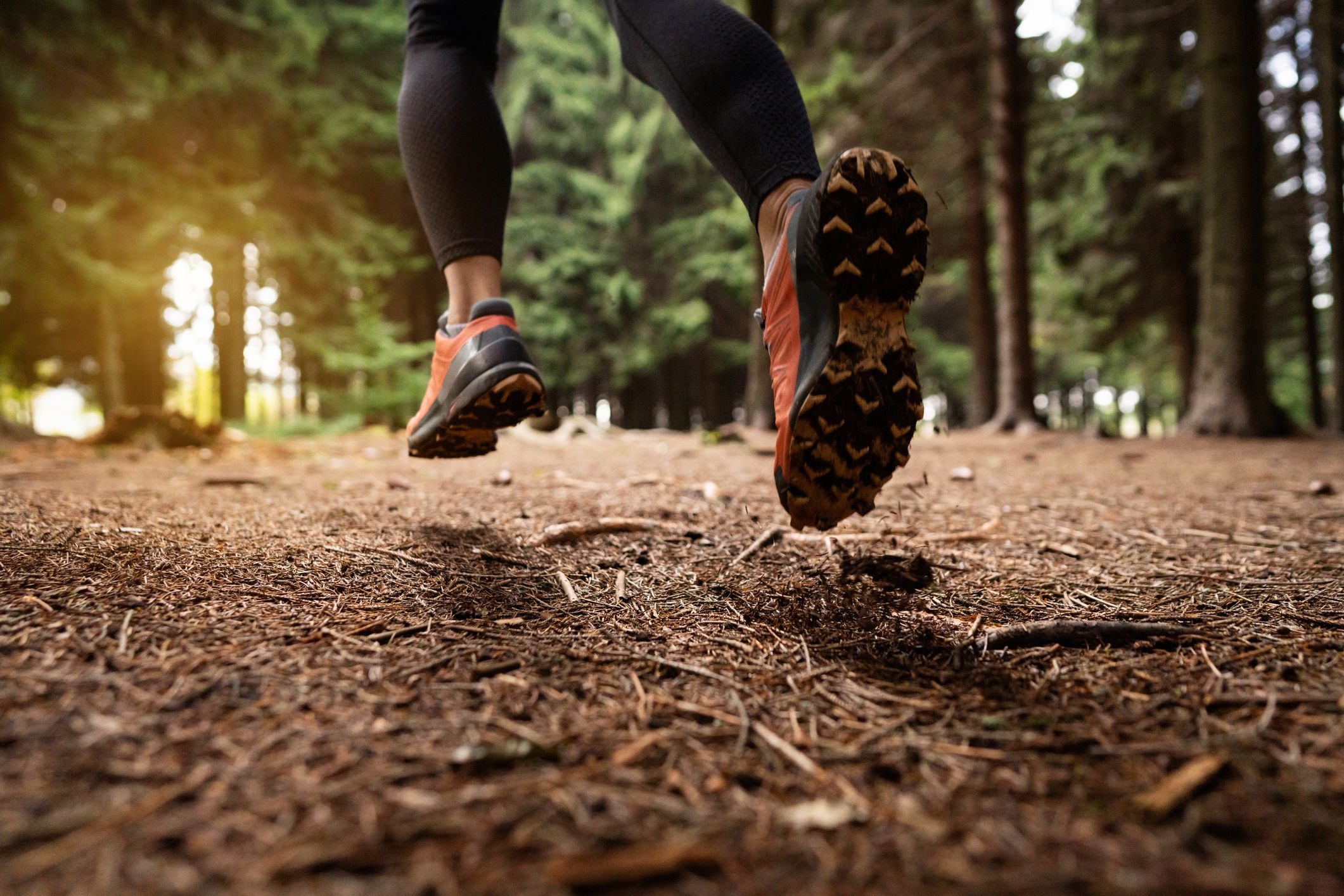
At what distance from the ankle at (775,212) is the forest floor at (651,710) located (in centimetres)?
57

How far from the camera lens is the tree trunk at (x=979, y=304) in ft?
24.8

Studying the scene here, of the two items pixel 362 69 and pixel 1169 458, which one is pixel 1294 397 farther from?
pixel 362 69

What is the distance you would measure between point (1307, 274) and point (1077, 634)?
11983 millimetres

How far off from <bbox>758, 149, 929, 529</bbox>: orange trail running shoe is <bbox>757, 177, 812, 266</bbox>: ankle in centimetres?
3

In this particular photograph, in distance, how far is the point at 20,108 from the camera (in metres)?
6.36

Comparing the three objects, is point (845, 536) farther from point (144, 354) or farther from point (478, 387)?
point (144, 354)

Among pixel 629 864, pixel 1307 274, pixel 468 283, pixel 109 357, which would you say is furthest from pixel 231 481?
pixel 1307 274

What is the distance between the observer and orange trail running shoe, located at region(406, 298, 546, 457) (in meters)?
1.25

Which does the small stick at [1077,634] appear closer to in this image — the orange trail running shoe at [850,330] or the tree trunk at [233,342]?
the orange trail running shoe at [850,330]

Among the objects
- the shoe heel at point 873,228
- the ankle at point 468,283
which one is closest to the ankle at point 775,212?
the shoe heel at point 873,228

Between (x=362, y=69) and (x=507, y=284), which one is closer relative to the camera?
(x=362, y=69)

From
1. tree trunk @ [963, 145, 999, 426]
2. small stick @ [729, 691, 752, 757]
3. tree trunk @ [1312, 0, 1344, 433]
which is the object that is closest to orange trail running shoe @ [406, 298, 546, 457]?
small stick @ [729, 691, 752, 757]

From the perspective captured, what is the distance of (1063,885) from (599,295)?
10.8 metres

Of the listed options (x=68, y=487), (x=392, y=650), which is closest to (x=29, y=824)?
(x=392, y=650)
